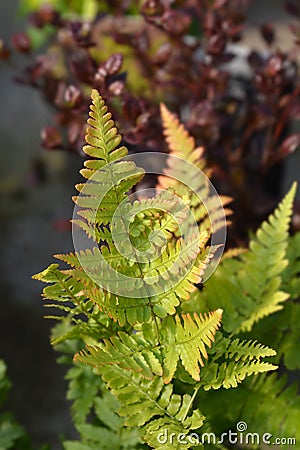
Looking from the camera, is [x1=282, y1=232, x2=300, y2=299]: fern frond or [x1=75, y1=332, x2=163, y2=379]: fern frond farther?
[x1=282, y1=232, x2=300, y2=299]: fern frond

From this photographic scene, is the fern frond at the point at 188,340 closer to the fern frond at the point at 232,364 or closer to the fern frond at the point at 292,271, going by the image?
the fern frond at the point at 232,364

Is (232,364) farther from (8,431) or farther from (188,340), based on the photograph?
(8,431)

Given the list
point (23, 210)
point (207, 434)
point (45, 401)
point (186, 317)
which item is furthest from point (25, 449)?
point (23, 210)

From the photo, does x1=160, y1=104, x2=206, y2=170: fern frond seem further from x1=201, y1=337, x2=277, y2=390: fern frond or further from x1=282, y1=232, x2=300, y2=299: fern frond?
x1=201, y1=337, x2=277, y2=390: fern frond

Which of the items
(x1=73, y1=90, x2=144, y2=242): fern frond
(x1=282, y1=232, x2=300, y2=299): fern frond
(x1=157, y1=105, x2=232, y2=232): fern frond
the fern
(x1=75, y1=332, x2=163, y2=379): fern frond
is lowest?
the fern

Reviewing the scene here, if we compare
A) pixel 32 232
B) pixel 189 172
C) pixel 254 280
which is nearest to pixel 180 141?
pixel 189 172

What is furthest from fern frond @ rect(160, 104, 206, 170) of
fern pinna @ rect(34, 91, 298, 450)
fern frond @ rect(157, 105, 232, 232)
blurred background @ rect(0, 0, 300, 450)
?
blurred background @ rect(0, 0, 300, 450)

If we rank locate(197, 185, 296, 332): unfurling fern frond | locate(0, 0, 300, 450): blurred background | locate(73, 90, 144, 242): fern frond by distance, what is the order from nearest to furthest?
locate(73, 90, 144, 242): fern frond < locate(197, 185, 296, 332): unfurling fern frond < locate(0, 0, 300, 450): blurred background
